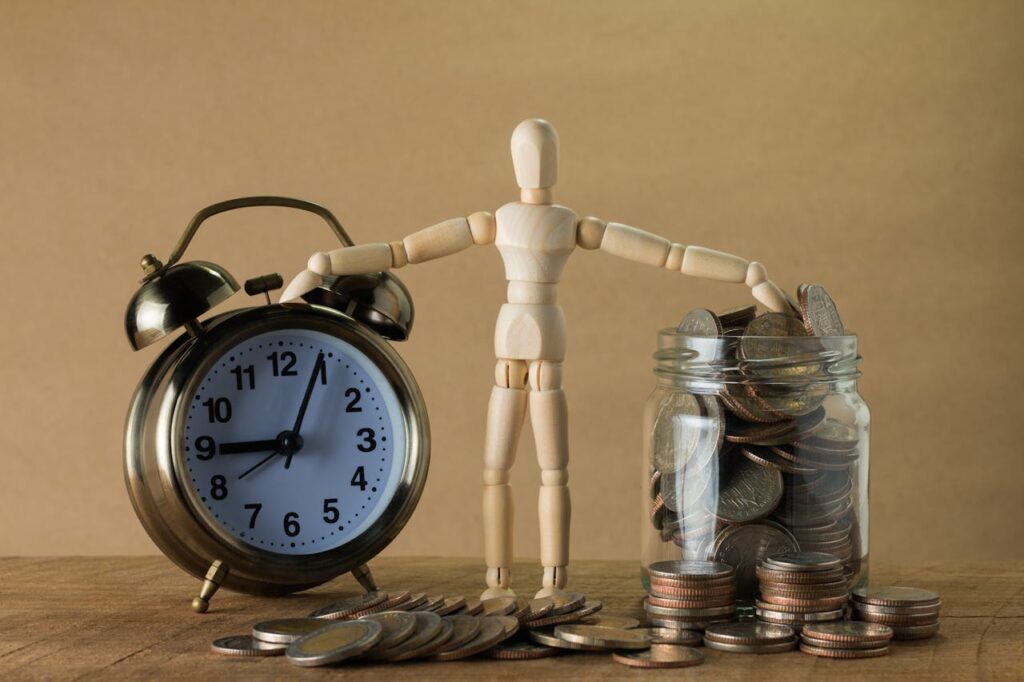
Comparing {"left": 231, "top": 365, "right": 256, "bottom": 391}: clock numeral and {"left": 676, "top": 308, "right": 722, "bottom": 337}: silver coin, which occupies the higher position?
{"left": 676, "top": 308, "right": 722, "bottom": 337}: silver coin

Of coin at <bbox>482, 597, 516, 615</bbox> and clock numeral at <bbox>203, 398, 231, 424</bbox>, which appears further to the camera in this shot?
clock numeral at <bbox>203, 398, 231, 424</bbox>

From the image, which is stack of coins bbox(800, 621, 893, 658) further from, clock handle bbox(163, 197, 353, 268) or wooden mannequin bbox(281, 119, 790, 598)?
clock handle bbox(163, 197, 353, 268)

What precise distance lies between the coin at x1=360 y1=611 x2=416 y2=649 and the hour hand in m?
0.26

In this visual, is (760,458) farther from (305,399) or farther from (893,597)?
(305,399)

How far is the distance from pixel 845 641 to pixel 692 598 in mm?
140

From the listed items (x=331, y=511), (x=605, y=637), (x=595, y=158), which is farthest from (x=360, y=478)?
(x=595, y=158)

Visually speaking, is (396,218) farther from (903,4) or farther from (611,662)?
(611,662)

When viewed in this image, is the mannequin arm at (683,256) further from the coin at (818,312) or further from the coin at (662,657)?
the coin at (662,657)

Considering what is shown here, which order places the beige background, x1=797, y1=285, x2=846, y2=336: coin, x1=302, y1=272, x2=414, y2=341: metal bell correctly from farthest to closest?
the beige background
x1=302, y1=272, x2=414, y2=341: metal bell
x1=797, y1=285, x2=846, y2=336: coin

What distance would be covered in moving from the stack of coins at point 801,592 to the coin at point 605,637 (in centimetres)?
12

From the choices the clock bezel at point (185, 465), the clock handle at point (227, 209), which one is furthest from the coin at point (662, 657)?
the clock handle at point (227, 209)

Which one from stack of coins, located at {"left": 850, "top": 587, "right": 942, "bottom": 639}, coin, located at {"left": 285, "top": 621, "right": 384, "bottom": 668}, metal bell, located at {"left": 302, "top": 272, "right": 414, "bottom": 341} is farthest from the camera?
metal bell, located at {"left": 302, "top": 272, "right": 414, "bottom": 341}

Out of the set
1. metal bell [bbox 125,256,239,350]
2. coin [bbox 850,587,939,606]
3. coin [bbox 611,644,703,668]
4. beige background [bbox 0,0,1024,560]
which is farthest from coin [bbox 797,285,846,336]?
beige background [bbox 0,0,1024,560]

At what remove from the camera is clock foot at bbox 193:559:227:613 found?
124 cm
